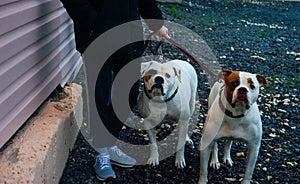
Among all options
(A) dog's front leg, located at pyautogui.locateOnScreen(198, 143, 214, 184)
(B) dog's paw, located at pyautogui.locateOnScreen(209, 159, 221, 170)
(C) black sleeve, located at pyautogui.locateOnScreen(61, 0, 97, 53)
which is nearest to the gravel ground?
(B) dog's paw, located at pyautogui.locateOnScreen(209, 159, 221, 170)

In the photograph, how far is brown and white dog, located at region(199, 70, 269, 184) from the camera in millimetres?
3281

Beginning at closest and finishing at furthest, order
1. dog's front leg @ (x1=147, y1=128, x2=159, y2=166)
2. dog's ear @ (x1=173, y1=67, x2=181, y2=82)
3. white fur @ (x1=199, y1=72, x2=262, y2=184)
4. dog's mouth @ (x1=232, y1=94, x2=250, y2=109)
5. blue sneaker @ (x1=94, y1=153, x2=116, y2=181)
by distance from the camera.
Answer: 1. dog's mouth @ (x1=232, y1=94, x2=250, y2=109)
2. white fur @ (x1=199, y1=72, x2=262, y2=184)
3. blue sneaker @ (x1=94, y1=153, x2=116, y2=181)
4. dog's ear @ (x1=173, y1=67, x2=181, y2=82)
5. dog's front leg @ (x1=147, y1=128, x2=159, y2=166)

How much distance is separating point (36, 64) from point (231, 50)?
19.2ft

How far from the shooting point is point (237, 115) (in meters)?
3.38

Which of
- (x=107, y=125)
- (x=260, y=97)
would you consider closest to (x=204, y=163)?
(x=107, y=125)

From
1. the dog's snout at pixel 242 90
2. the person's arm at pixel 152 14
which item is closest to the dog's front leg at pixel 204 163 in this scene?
the dog's snout at pixel 242 90

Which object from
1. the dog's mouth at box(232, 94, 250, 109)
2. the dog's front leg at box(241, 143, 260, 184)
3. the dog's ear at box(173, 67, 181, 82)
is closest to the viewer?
the dog's mouth at box(232, 94, 250, 109)

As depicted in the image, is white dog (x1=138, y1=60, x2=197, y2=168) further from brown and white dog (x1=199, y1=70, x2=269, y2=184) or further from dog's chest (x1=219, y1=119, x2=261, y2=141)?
dog's chest (x1=219, y1=119, x2=261, y2=141)

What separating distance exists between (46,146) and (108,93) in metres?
0.71

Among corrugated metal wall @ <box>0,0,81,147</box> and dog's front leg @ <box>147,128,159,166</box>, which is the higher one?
corrugated metal wall @ <box>0,0,81,147</box>

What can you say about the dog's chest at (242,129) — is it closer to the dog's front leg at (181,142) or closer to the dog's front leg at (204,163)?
the dog's front leg at (204,163)

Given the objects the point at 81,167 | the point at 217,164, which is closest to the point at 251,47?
the point at 217,164

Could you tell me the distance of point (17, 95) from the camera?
314cm

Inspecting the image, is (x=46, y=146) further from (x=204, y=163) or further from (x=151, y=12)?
(x=151, y=12)
